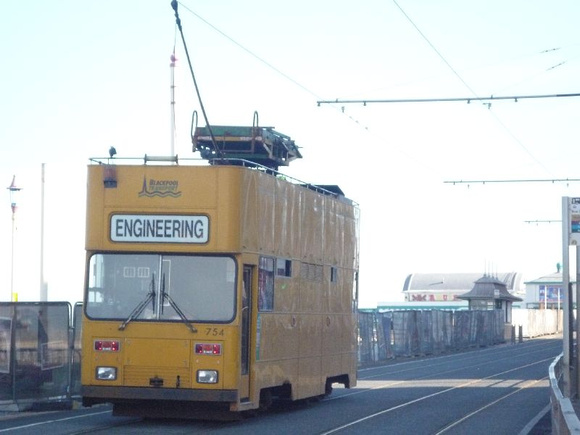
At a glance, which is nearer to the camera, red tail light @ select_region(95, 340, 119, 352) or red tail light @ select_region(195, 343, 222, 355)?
red tail light @ select_region(195, 343, 222, 355)

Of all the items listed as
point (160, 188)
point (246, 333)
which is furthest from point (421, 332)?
point (160, 188)

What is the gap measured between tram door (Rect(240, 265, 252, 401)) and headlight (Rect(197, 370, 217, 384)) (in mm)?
474

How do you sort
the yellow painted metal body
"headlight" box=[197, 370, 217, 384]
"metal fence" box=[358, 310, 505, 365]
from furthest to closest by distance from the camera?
"metal fence" box=[358, 310, 505, 365] → the yellow painted metal body → "headlight" box=[197, 370, 217, 384]

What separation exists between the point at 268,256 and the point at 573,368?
9542mm

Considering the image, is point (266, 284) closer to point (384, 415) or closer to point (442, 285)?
point (384, 415)

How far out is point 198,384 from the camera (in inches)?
636

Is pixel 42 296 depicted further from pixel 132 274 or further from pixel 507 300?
pixel 507 300

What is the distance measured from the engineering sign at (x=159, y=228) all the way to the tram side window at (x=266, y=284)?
1291mm

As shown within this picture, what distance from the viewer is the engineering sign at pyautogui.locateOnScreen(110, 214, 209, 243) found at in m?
16.5

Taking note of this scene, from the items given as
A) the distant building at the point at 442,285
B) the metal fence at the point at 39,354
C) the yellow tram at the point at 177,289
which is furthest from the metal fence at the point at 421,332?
the distant building at the point at 442,285

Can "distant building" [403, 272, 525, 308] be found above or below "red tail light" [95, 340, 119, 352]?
above

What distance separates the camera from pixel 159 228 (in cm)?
1666

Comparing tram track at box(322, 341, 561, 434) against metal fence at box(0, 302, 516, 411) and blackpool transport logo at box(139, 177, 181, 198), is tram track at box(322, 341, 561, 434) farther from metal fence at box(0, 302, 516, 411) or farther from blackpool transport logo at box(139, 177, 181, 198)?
metal fence at box(0, 302, 516, 411)

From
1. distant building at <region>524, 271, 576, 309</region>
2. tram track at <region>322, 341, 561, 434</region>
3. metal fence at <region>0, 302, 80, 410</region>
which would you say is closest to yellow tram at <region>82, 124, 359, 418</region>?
tram track at <region>322, 341, 561, 434</region>
